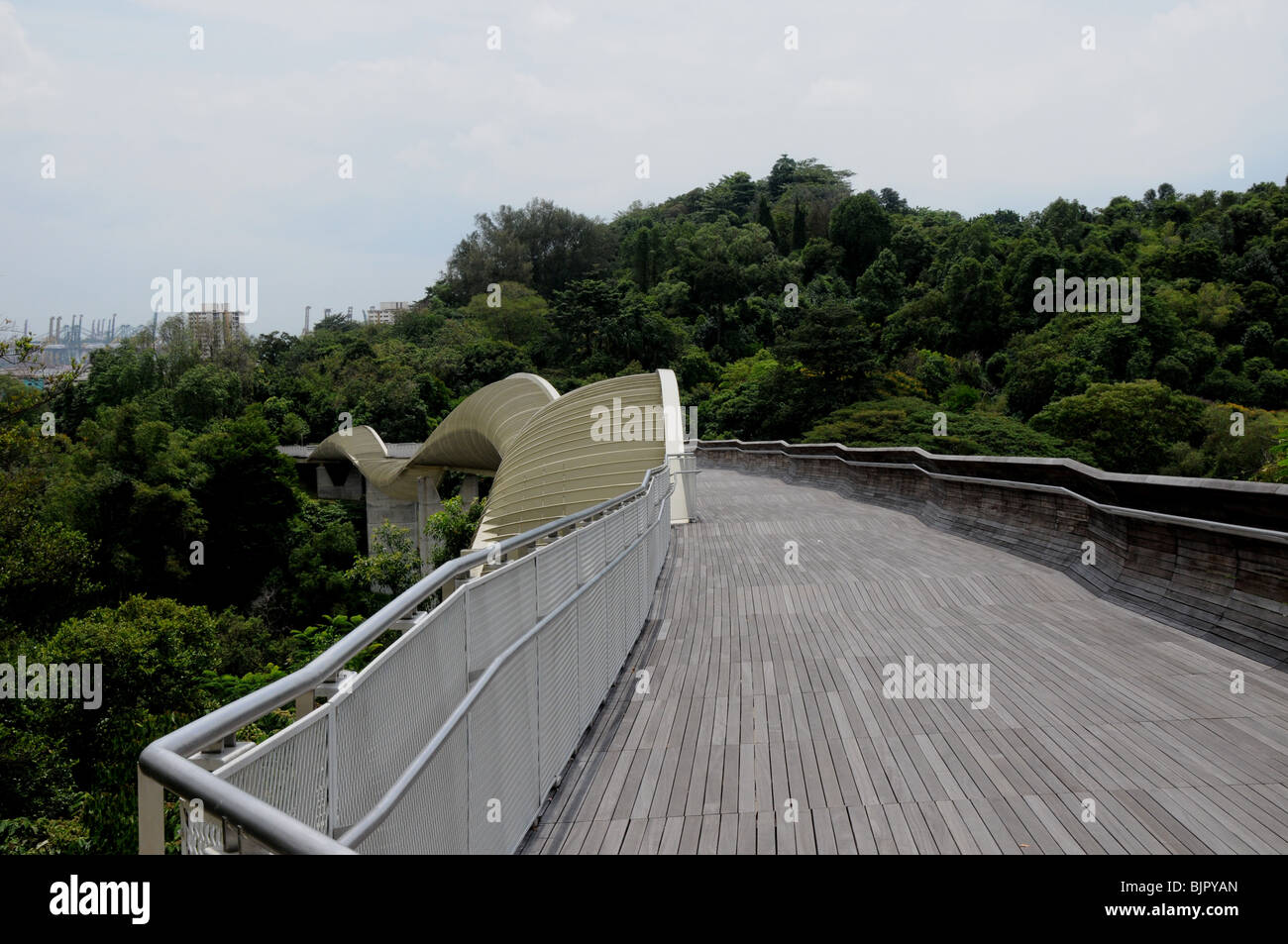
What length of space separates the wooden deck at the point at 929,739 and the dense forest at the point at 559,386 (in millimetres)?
7736

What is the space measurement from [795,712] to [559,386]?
6525cm

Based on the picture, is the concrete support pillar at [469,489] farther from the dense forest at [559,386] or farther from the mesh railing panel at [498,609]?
the mesh railing panel at [498,609]

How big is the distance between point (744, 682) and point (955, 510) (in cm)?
931

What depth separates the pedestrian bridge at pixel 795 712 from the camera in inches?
91.4

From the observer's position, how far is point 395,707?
2.60 meters

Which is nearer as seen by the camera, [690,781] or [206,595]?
[690,781]

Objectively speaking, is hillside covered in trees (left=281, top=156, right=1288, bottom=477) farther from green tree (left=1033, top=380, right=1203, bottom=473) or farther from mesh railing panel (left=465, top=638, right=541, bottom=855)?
mesh railing panel (left=465, top=638, right=541, bottom=855)

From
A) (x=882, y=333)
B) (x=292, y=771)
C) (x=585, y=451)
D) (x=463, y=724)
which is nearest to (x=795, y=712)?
(x=463, y=724)

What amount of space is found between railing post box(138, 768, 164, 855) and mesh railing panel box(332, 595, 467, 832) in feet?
1.66

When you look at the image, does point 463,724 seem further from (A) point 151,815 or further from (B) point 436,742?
(A) point 151,815

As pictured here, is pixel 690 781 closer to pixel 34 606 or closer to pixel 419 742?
pixel 419 742
